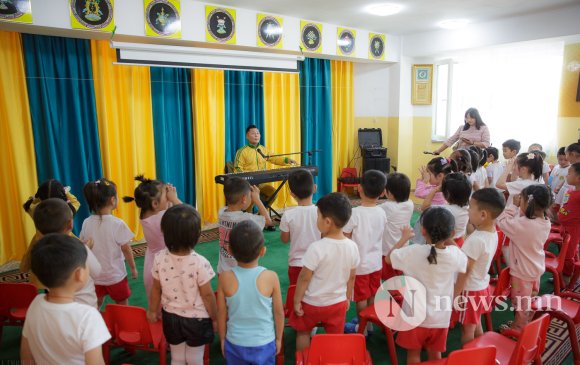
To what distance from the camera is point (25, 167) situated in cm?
385

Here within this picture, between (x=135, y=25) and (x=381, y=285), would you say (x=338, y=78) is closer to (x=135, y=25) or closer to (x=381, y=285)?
(x=135, y=25)

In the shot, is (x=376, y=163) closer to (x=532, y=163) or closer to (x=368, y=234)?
(x=532, y=163)

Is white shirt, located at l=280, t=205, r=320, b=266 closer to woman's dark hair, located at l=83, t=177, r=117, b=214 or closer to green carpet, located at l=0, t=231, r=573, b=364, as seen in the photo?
green carpet, located at l=0, t=231, r=573, b=364

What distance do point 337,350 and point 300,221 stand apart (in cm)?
85

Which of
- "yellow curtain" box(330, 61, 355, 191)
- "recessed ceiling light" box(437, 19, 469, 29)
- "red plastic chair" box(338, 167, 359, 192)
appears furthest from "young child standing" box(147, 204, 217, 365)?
"recessed ceiling light" box(437, 19, 469, 29)

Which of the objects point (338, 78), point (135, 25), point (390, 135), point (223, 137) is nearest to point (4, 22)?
point (135, 25)

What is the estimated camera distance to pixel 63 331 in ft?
4.14

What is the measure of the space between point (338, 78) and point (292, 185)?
4.54 meters

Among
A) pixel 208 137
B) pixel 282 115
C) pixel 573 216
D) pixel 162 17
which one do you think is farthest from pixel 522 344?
pixel 282 115

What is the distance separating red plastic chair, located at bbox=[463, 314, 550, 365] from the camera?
1.58 m

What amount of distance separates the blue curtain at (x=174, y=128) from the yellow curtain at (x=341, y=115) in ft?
8.27

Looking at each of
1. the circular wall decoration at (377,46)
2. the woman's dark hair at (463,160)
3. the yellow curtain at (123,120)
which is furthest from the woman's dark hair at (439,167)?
the circular wall decoration at (377,46)

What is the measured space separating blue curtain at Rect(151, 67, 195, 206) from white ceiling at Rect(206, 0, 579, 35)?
1.05m

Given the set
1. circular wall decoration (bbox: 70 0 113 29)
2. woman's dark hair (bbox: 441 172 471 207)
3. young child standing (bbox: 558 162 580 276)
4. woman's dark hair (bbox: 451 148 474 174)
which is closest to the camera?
woman's dark hair (bbox: 441 172 471 207)
